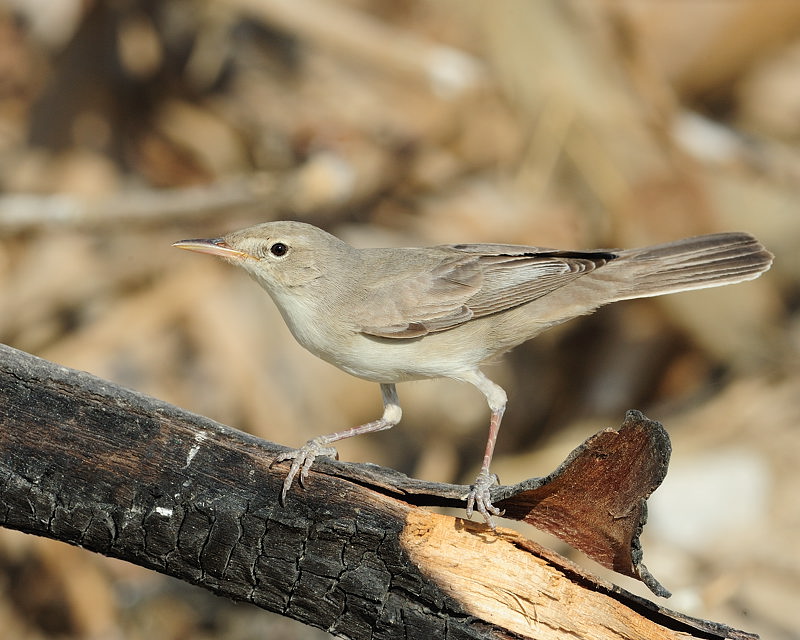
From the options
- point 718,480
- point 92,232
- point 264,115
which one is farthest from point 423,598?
point 264,115

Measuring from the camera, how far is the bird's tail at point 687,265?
172 inches

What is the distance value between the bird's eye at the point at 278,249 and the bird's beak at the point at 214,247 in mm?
107

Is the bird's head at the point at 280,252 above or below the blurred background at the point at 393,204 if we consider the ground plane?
below

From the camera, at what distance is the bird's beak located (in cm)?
414

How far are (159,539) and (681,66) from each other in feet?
25.1

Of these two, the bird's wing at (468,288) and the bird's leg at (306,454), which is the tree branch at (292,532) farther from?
the bird's wing at (468,288)

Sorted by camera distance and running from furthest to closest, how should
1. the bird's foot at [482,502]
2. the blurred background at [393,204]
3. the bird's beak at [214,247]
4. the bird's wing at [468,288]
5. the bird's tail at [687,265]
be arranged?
the blurred background at [393,204] → the bird's tail at [687,265] → the bird's wing at [468,288] → the bird's beak at [214,247] → the bird's foot at [482,502]

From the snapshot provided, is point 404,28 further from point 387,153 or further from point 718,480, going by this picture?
point 718,480

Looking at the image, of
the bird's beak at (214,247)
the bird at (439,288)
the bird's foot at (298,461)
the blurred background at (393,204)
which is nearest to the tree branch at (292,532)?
the bird's foot at (298,461)

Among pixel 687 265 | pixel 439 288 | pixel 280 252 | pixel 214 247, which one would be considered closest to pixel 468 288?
pixel 439 288

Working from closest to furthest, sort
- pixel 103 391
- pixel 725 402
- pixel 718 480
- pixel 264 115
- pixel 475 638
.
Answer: pixel 475 638 → pixel 103 391 → pixel 718 480 → pixel 725 402 → pixel 264 115

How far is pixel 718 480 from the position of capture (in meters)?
7.07

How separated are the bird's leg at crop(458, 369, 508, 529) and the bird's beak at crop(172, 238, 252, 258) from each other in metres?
1.17

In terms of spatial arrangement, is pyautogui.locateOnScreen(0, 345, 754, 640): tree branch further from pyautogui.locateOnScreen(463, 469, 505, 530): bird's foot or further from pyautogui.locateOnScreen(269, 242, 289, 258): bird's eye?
pyautogui.locateOnScreen(269, 242, 289, 258): bird's eye
